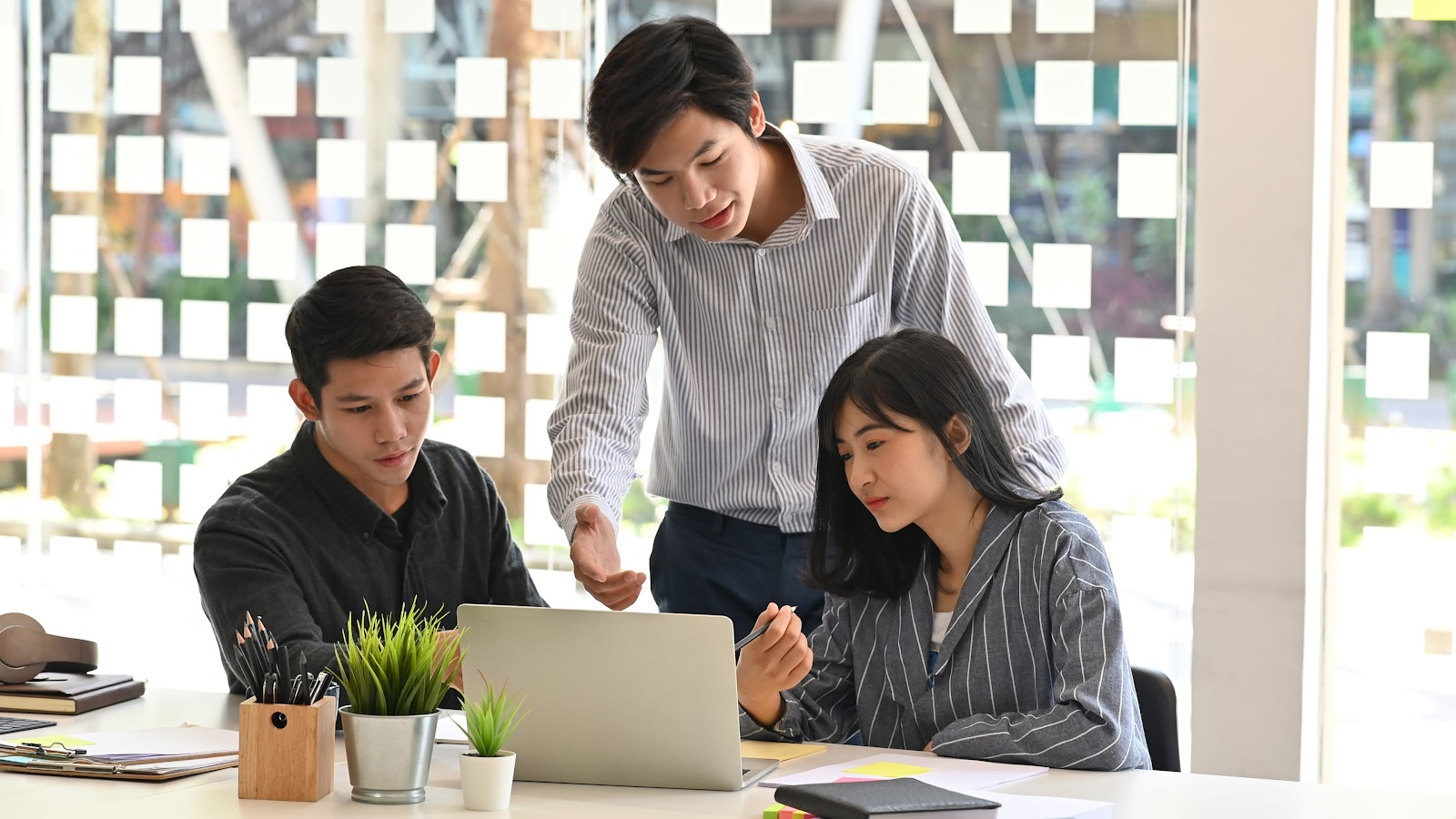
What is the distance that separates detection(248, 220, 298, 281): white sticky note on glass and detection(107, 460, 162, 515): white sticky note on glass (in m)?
0.63

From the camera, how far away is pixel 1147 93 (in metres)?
3.29

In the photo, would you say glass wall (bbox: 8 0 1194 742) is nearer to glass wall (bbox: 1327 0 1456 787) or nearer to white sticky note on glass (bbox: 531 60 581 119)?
white sticky note on glass (bbox: 531 60 581 119)

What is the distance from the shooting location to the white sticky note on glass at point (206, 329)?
4.07 meters

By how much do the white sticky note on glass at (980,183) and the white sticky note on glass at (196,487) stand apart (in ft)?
6.89

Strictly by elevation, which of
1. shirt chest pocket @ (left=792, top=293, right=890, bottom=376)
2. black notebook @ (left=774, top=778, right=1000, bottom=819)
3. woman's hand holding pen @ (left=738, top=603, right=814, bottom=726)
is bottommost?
black notebook @ (left=774, top=778, right=1000, bottom=819)

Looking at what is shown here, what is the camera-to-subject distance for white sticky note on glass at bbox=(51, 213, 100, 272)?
416 centimetres

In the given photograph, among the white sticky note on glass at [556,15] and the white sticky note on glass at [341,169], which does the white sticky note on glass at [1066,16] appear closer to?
the white sticky note on glass at [556,15]

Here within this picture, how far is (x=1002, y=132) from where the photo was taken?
11.2 ft

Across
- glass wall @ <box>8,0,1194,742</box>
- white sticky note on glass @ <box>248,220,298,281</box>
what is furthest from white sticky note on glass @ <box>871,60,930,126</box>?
white sticky note on glass @ <box>248,220,298,281</box>

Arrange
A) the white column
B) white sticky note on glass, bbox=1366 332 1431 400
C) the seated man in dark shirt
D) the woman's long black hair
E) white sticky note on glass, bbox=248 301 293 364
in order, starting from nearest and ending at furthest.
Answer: the woman's long black hair, the seated man in dark shirt, the white column, white sticky note on glass, bbox=1366 332 1431 400, white sticky note on glass, bbox=248 301 293 364

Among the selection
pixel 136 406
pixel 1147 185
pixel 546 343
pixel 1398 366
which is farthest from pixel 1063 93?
pixel 136 406

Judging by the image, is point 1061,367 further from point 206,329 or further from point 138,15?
point 138,15

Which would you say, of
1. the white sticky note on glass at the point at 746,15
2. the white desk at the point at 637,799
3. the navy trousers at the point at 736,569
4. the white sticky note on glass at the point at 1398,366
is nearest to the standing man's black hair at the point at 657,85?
the navy trousers at the point at 736,569

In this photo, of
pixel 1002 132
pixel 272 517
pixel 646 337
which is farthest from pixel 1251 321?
pixel 272 517
